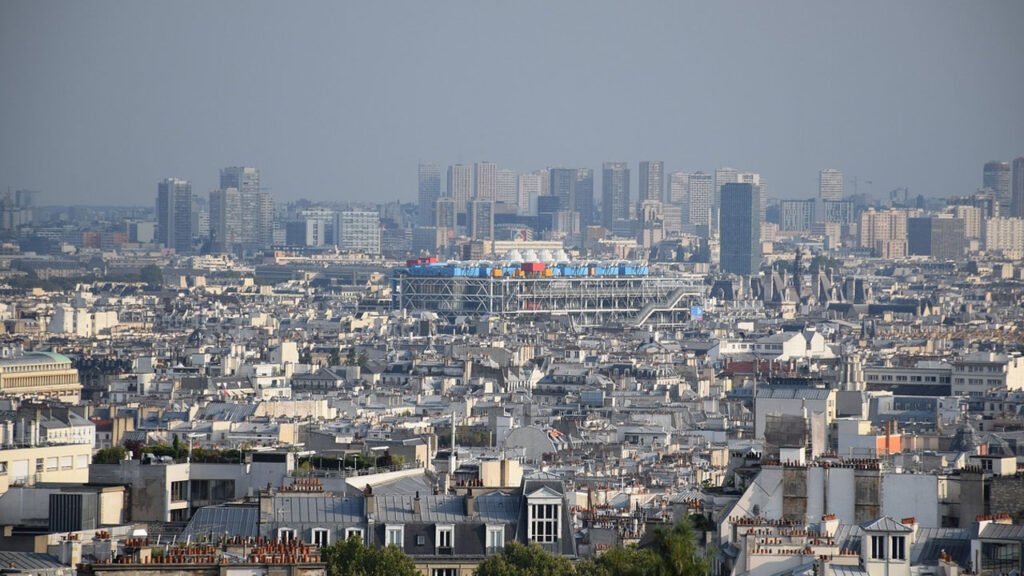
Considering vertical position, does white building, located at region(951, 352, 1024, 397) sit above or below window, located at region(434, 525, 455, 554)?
below

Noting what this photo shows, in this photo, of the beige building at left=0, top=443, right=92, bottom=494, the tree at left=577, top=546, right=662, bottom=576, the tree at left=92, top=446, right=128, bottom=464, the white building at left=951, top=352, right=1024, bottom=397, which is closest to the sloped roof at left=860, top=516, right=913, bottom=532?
the tree at left=577, top=546, right=662, bottom=576

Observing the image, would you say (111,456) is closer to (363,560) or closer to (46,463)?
(46,463)

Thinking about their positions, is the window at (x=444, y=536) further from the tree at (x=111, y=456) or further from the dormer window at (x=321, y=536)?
the tree at (x=111, y=456)

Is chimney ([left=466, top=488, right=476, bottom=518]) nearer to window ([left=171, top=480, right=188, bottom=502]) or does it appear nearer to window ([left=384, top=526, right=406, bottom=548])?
window ([left=384, top=526, right=406, bottom=548])

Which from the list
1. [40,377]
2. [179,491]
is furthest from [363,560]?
[40,377]

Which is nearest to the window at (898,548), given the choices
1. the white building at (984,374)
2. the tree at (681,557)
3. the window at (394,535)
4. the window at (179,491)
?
the tree at (681,557)

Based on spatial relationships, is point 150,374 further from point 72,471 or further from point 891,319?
point 891,319
